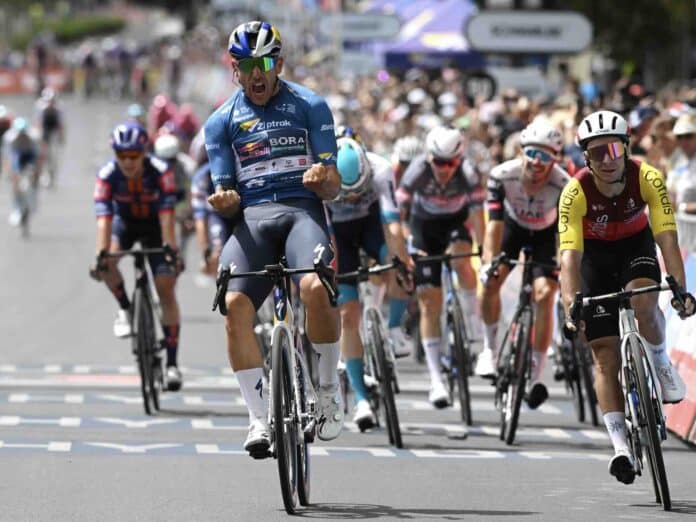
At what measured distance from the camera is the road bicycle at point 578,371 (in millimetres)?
13711

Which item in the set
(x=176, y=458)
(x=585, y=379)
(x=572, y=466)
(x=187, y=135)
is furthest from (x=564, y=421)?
(x=187, y=135)

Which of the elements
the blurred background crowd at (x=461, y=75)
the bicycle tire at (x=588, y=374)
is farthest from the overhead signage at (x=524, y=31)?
the bicycle tire at (x=588, y=374)

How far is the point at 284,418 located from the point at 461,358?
171 inches

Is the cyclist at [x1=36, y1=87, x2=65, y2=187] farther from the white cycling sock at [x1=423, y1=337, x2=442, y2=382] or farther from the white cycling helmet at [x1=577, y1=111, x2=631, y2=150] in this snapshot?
the white cycling helmet at [x1=577, y1=111, x2=631, y2=150]

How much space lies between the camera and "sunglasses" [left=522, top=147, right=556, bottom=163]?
1309cm

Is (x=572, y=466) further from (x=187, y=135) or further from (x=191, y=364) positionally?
(x=187, y=135)

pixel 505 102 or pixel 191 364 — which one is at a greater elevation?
pixel 505 102

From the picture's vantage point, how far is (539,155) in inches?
516

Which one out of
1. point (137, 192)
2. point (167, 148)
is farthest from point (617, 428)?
point (167, 148)

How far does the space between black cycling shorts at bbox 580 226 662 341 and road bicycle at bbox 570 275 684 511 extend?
162 millimetres

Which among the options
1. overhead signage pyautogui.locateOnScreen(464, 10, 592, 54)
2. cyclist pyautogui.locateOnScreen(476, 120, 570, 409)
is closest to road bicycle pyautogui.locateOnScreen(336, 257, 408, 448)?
cyclist pyautogui.locateOnScreen(476, 120, 570, 409)

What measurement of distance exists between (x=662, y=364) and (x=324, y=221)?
1782 mm

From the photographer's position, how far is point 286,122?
10195mm

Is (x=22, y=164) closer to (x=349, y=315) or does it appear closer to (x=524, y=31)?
(x=524, y=31)
